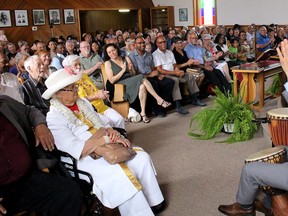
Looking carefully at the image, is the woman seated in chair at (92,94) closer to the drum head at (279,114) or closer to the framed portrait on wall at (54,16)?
the drum head at (279,114)

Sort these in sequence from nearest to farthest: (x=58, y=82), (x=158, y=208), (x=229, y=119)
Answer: (x=58, y=82)
(x=158, y=208)
(x=229, y=119)

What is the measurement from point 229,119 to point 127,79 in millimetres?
1582

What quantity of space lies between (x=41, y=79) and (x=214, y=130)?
2.04 metres

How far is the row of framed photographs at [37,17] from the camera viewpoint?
9.85m

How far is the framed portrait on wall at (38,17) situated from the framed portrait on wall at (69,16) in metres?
→ 0.78

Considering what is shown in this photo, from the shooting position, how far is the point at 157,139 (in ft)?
14.4

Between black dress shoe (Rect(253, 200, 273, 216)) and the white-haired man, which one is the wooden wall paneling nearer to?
the white-haired man

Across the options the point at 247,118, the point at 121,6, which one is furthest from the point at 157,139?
the point at 121,6

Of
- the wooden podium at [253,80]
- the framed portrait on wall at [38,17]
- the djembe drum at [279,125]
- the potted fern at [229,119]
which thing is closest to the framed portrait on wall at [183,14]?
the framed portrait on wall at [38,17]

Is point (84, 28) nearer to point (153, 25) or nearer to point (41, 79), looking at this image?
point (153, 25)

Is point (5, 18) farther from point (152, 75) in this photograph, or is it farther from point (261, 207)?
point (261, 207)

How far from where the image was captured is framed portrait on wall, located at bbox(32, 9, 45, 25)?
10.5 metres

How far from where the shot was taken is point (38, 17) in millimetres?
10539

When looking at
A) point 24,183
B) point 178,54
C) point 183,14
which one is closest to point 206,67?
point 178,54
